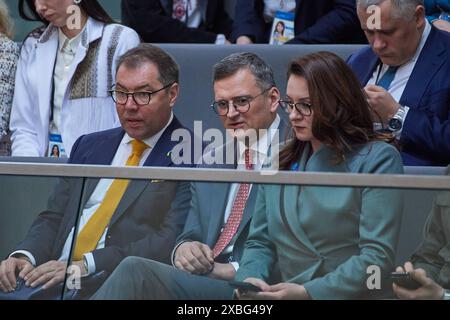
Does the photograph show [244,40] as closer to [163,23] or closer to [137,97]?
[163,23]

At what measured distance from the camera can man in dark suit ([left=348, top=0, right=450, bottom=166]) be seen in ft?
14.7

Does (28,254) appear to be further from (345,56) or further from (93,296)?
(345,56)

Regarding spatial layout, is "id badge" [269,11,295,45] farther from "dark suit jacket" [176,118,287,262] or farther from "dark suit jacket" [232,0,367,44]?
"dark suit jacket" [176,118,287,262]

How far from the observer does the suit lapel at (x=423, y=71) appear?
15.1 feet

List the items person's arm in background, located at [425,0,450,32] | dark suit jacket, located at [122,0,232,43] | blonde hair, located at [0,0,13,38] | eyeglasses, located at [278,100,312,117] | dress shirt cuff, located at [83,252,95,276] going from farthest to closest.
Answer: dark suit jacket, located at [122,0,232,43]
blonde hair, located at [0,0,13,38]
person's arm in background, located at [425,0,450,32]
eyeglasses, located at [278,100,312,117]
dress shirt cuff, located at [83,252,95,276]

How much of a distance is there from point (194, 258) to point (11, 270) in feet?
1.98

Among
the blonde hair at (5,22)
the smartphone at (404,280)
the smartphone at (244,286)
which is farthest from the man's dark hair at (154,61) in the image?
the smartphone at (404,280)

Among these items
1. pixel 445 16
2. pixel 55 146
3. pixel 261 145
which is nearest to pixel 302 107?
pixel 261 145

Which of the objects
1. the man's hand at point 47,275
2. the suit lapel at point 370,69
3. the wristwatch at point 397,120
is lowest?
the man's hand at point 47,275

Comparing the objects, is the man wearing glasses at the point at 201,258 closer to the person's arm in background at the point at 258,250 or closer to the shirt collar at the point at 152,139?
the person's arm in background at the point at 258,250

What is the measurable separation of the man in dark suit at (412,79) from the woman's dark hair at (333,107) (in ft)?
1.20

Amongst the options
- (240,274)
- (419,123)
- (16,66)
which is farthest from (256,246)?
(16,66)

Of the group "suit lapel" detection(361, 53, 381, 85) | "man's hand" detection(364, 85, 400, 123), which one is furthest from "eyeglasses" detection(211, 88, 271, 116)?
"suit lapel" detection(361, 53, 381, 85)

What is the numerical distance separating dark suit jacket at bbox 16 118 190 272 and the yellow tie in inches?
1.0
